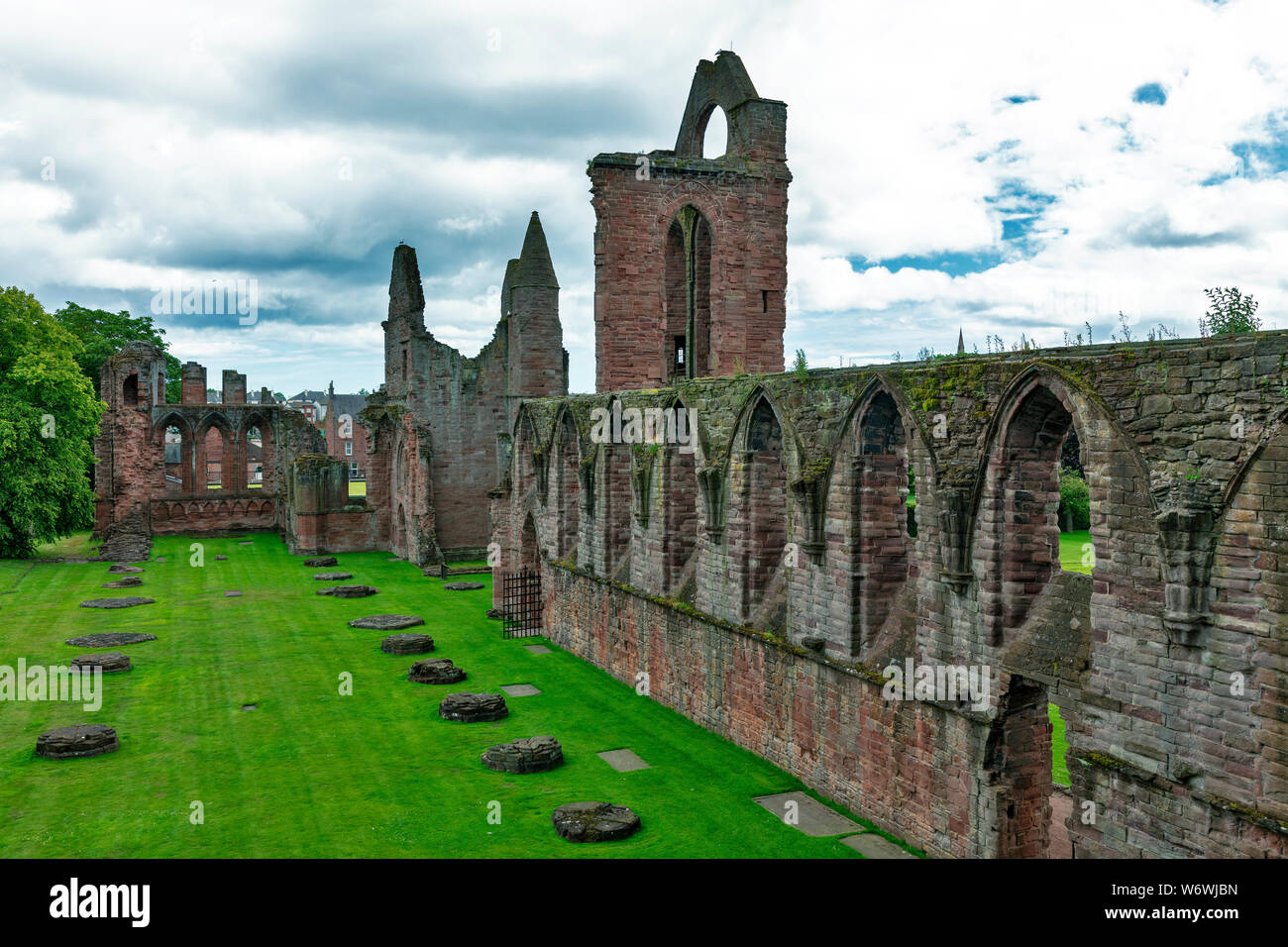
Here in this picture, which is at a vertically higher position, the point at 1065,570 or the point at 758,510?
the point at 758,510

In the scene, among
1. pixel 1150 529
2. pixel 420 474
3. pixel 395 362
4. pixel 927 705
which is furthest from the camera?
pixel 395 362

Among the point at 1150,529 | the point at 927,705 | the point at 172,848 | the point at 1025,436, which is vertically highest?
the point at 1025,436

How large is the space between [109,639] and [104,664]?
9.69 feet

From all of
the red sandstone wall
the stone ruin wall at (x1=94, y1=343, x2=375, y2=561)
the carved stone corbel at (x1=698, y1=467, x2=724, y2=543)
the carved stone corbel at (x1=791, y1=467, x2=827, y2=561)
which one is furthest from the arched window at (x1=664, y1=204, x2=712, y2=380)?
the stone ruin wall at (x1=94, y1=343, x2=375, y2=561)

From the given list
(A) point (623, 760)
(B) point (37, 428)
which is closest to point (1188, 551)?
(A) point (623, 760)

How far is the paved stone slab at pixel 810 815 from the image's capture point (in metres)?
12.1

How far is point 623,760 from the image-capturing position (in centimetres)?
1503

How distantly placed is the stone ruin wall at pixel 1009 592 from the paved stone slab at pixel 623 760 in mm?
1598

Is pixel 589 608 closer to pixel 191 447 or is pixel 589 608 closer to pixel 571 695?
pixel 571 695

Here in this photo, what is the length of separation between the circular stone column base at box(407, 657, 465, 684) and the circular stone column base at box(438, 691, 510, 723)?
77.8 inches

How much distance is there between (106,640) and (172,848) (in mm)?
12800

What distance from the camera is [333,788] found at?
13.8 meters

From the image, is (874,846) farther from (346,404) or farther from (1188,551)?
(346,404)

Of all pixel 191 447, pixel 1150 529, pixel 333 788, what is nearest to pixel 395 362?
pixel 191 447
